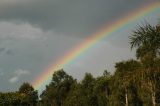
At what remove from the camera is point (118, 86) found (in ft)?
282

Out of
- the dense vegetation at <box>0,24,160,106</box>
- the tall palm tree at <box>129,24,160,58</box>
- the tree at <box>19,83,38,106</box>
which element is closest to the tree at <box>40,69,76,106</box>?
the dense vegetation at <box>0,24,160,106</box>

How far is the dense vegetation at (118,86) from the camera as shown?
23.7 m

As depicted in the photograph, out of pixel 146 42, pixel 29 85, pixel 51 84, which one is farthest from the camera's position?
pixel 29 85

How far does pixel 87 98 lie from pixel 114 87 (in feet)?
65.1

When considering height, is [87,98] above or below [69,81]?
below

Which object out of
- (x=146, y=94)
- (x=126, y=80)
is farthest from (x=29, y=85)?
(x=126, y=80)

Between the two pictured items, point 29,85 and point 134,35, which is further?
point 29,85

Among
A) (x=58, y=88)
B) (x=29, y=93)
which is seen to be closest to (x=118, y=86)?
(x=58, y=88)

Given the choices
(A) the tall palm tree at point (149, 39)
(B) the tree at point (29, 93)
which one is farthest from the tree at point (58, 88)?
(A) the tall palm tree at point (149, 39)

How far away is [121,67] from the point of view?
85.8m

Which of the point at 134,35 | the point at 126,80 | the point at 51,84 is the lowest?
the point at 126,80

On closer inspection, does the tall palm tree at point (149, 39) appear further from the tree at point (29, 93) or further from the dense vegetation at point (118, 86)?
the tree at point (29, 93)

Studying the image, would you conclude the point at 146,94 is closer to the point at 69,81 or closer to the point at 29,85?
Answer: the point at 69,81

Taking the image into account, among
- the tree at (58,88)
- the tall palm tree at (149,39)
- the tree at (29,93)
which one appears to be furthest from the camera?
the tree at (29,93)
